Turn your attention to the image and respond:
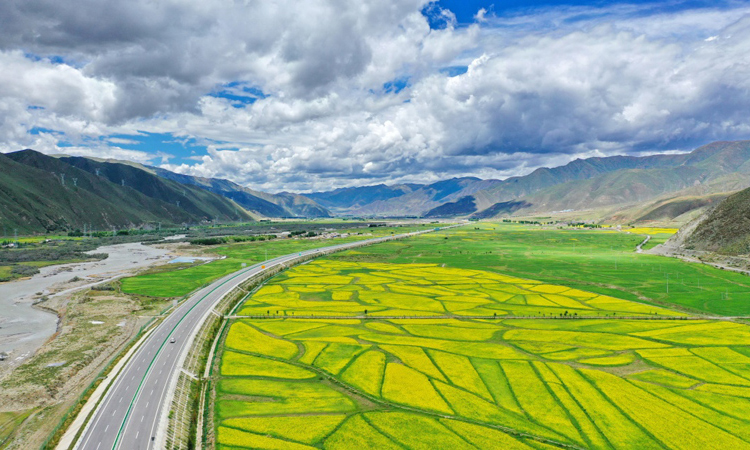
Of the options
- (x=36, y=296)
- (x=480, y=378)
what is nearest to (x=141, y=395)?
(x=480, y=378)

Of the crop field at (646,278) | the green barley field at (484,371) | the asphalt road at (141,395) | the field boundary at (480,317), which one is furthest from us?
the crop field at (646,278)

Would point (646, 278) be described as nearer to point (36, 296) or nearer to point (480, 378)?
point (480, 378)

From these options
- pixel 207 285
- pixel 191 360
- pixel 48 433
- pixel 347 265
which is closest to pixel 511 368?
pixel 191 360

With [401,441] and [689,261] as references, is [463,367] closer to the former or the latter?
[401,441]

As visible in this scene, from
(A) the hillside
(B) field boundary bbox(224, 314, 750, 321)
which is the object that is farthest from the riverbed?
(A) the hillside

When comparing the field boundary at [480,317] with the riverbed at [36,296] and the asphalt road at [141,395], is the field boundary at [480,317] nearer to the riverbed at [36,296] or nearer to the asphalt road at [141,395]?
the asphalt road at [141,395]

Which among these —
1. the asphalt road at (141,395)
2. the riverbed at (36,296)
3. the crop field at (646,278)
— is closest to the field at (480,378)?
the asphalt road at (141,395)
